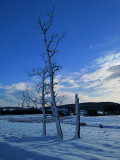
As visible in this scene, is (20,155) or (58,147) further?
(58,147)

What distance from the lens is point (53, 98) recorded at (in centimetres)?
931

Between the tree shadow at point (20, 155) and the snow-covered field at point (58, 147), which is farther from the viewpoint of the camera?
the snow-covered field at point (58, 147)

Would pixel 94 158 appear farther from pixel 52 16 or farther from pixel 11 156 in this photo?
pixel 52 16

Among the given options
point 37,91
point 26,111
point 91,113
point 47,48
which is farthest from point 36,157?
point 26,111

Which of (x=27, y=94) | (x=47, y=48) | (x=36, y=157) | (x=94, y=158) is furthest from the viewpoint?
(x=27, y=94)

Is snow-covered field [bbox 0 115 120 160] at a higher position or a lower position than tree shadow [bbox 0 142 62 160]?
lower

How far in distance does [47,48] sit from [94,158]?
7753 mm

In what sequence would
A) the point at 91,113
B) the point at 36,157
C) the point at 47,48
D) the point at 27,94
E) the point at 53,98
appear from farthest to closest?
1. the point at 91,113
2. the point at 27,94
3. the point at 47,48
4. the point at 53,98
5. the point at 36,157

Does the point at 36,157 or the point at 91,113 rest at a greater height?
the point at 36,157

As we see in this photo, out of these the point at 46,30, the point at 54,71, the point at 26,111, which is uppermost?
the point at 46,30

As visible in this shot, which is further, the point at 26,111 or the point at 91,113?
the point at 26,111

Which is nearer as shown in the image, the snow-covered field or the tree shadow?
the tree shadow

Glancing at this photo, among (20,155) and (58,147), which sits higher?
(20,155)

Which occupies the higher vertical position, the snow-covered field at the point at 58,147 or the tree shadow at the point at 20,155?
the tree shadow at the point at 20,155
